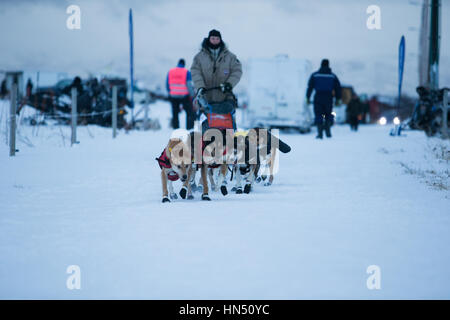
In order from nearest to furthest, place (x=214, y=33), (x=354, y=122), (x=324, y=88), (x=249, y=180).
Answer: (x=214, y=33) < (x=249, y=180) < (x=324, y=88) < (x=354, y=122)

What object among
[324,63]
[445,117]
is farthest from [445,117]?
[324,63]

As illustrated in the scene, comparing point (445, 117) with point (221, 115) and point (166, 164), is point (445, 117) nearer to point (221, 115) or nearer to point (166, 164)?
point (221, 115)

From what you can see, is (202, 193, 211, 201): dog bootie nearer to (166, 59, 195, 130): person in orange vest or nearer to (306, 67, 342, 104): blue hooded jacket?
(166, 59, 195, 130): person in orange vest

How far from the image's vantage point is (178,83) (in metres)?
12.6

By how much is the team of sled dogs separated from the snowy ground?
0.23 m

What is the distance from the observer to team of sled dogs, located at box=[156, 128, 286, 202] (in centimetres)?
546

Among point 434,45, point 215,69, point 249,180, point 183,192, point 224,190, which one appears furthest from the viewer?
point 434,45

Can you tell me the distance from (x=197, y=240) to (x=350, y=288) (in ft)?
4.56

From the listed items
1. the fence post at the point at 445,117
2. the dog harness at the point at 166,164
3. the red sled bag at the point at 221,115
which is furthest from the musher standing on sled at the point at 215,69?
the fence post at the point at 445,117

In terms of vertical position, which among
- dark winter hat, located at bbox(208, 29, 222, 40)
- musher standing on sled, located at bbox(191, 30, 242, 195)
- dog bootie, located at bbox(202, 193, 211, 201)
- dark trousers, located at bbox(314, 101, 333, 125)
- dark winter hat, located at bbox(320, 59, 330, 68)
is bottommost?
dog bootie, located at bbox(202, 193, 211, 201)

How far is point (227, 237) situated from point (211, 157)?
177cm

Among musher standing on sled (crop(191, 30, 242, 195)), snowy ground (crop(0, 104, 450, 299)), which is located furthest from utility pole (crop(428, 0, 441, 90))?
musher standing on sled (crop(191, 30, 242, 195))

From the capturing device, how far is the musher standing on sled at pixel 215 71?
6.45 meters
